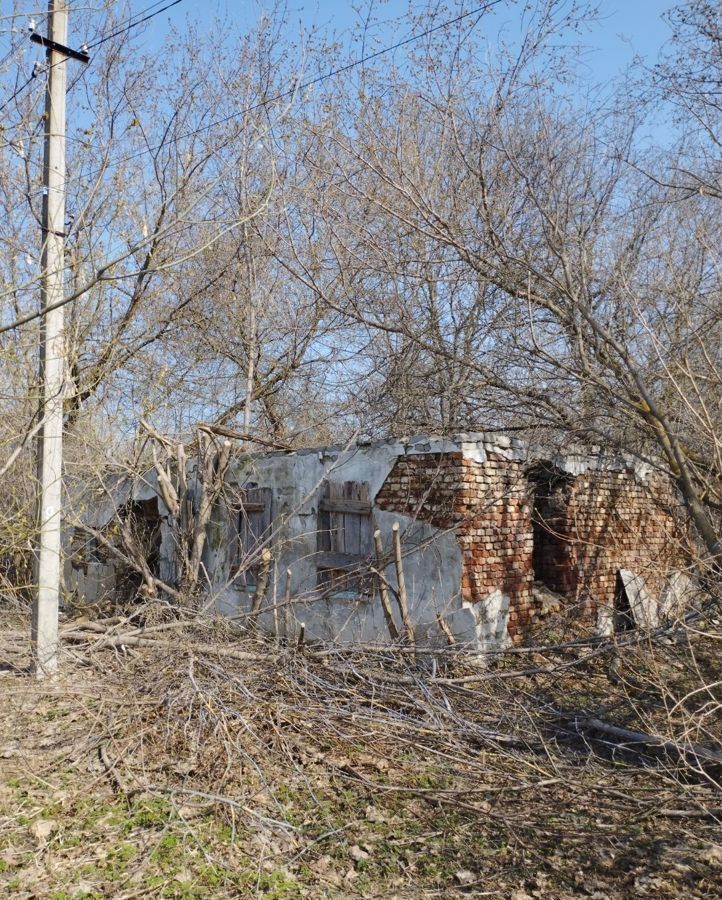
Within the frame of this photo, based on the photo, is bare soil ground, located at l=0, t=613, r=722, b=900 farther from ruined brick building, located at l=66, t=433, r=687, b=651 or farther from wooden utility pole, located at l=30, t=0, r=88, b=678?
ruined brick building, located at l=66, t=433, r=687, b=651

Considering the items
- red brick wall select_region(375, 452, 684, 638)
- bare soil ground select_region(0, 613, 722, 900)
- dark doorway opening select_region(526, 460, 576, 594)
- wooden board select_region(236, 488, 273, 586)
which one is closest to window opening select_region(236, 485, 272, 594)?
wooden board select_region(236, 488, 273, 586)

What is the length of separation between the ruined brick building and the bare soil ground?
3.98 ft

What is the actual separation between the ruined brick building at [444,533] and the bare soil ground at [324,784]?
3.98 ft

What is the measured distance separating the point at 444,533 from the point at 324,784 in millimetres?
3134

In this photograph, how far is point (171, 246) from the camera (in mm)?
12523

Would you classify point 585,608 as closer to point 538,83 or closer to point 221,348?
point 538,83

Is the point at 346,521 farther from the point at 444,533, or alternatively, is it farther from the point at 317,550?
the point at 444,533

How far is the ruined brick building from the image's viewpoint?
313 inches

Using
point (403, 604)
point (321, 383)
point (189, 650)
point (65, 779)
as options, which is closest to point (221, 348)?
point (321, 383)

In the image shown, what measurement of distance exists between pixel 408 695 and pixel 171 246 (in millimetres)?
8806

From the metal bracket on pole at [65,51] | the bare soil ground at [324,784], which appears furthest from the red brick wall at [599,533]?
the metal bracket on pole at [65,51]

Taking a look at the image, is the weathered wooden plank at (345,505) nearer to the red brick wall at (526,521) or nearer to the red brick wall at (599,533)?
the red brick wall at (526,521)

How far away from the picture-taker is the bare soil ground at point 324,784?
4.17m

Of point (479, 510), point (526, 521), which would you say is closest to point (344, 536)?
point (479, 510)
